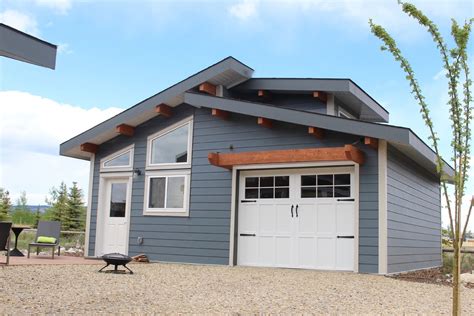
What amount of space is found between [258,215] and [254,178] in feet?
2.42

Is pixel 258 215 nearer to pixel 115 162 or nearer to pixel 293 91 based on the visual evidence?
pixel 293 91

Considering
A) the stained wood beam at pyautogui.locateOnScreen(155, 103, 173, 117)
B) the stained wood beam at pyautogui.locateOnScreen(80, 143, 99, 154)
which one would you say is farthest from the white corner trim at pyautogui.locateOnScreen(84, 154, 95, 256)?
the stained wood beam at pyautogui.locateOnScreen(155, 103, 173, 117)

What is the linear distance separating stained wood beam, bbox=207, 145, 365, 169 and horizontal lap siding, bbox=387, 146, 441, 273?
919mm

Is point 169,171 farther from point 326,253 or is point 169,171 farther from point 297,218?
point 326,253

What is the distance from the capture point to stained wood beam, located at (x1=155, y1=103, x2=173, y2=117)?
10.9 meters

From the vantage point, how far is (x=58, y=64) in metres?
4.79

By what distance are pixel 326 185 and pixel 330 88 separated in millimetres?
1996

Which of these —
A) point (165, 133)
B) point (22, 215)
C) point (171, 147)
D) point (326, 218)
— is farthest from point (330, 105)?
point (22, 215)

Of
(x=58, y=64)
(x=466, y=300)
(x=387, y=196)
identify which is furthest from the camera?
(x=387, y=196)

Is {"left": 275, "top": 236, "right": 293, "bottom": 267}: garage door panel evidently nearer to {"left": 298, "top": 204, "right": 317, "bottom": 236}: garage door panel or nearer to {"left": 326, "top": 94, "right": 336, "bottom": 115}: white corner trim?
{"left": 298, "top": 204, "right": 317, "bottom": 236}: garage door panel

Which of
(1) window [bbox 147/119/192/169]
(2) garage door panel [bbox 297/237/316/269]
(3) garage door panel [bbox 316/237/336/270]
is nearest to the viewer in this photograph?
(3) garage door panel [bbox 316/237/336/270]

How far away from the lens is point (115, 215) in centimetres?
1174

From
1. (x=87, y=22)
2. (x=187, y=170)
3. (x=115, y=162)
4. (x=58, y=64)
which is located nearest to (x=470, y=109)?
(x=58, y=64)

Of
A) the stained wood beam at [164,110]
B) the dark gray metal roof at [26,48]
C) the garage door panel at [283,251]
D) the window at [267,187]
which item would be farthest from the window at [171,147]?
the dark gray metal roof at [26,48]
